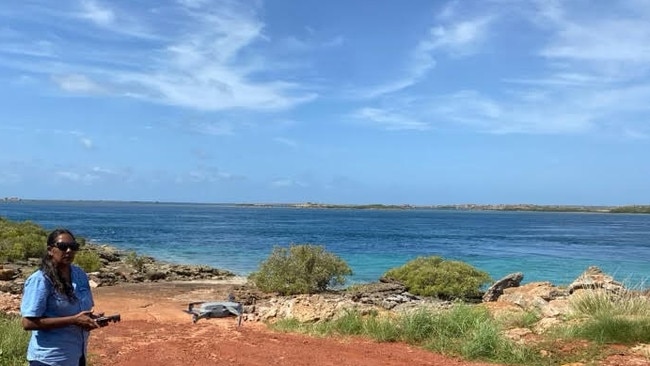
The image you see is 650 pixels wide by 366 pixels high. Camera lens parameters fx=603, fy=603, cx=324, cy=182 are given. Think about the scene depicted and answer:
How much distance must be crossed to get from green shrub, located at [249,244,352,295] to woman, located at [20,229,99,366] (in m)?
14.5

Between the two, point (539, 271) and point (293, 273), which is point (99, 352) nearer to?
point (293, 273)

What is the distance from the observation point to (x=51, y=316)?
439 centimetres

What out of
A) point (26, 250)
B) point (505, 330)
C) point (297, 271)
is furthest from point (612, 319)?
point (26, 250)

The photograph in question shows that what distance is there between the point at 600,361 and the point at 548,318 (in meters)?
2.85

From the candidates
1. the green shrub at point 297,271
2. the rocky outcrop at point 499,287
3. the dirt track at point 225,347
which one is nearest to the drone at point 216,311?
the dirt track at point 225,347

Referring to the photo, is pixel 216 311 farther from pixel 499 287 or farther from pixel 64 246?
pixel 499 287

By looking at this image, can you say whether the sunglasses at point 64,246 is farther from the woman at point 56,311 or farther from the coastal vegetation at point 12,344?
the coastal vegetation at point 12,344

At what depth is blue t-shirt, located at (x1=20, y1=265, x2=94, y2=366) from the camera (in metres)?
4.32

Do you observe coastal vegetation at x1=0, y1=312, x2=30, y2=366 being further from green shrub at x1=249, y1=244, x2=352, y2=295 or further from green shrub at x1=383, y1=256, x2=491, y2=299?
green shrub at x1=383, y1=256, x2=491, y2=299

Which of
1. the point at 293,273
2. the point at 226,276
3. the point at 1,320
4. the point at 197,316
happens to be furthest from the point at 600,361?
the point at 226,276

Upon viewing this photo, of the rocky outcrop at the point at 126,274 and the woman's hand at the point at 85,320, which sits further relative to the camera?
the rocky outcrop at the point at 126,274

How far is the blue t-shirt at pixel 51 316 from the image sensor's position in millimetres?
4320

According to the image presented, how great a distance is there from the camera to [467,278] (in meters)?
20.7

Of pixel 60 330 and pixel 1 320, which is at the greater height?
pixel 60 330
